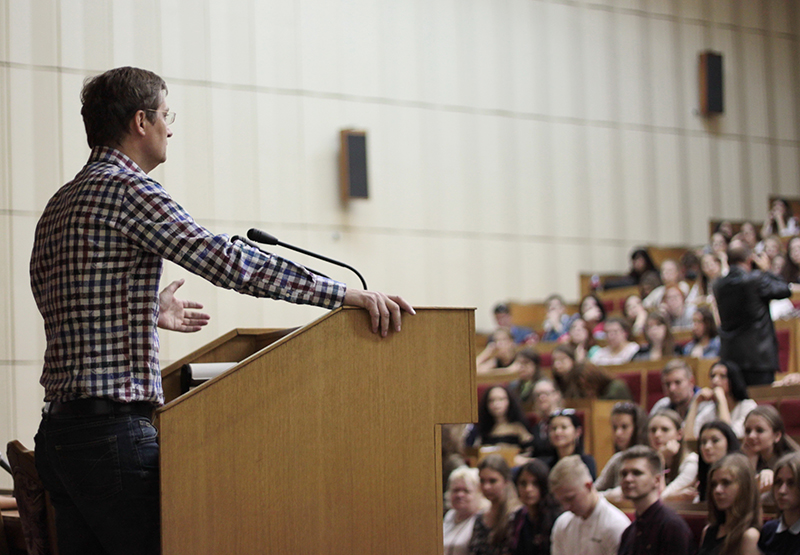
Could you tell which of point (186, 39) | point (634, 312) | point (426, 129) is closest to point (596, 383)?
point (634, 312)

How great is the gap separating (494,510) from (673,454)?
2.07 feet

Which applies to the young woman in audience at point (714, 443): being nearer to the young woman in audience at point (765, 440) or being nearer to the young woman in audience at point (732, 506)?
the young woman in audience at point (765, 440)

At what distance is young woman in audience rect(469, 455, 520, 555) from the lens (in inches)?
132

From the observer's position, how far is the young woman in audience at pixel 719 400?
3678 mm

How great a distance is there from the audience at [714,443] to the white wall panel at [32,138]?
3.47 meters

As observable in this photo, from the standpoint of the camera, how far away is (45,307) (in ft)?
4.45

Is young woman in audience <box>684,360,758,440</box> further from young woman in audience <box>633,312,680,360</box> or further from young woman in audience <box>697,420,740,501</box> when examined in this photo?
young woman in audience <box>633,312,680,360</box>

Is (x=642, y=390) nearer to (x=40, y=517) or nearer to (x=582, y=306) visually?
(x=582, y=306)

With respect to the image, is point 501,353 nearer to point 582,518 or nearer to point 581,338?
point 581,338

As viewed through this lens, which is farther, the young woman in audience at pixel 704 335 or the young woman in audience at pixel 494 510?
the young woman in audience at pixel 704 335

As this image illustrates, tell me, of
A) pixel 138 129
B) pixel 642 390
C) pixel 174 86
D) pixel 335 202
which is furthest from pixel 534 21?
pixel 138 129

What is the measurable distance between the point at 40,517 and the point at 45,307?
0.40 m

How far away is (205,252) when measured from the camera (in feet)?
4.31

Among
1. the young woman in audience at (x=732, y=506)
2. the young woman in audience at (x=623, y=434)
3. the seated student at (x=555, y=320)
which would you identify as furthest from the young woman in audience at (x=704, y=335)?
the young woman in audience at (x=732, y=506)
